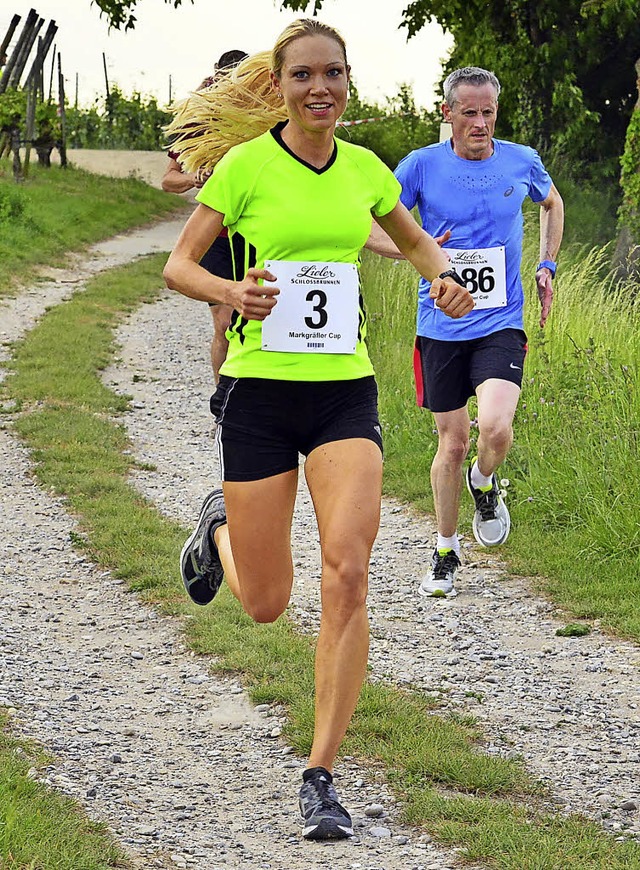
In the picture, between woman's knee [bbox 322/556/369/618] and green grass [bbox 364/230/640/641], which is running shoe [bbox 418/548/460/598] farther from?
woman's knee [bbox 322/556/369/618]

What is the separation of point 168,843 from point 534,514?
13.5 feet

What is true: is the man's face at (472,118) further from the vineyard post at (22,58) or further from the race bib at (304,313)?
the vineyard post at (22,58)

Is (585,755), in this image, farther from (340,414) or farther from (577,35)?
(577,35)

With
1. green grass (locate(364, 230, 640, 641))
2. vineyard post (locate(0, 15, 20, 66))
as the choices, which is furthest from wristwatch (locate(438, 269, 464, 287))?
vineyard post (locate(0, 15, 20, 66))

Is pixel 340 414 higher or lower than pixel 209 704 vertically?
higher

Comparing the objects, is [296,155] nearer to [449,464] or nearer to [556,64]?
[449,464]

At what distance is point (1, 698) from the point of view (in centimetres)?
490

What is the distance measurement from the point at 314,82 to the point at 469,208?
92.9 inches

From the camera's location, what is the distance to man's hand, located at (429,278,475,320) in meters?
4.12

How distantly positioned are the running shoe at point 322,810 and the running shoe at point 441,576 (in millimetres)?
2683

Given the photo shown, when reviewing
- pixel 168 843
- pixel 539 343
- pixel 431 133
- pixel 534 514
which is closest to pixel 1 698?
pixel 168 843

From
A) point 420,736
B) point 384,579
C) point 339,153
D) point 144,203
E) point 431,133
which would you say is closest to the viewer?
point 339,153

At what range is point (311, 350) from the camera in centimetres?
394

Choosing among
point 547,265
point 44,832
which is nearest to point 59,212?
point 547,265
